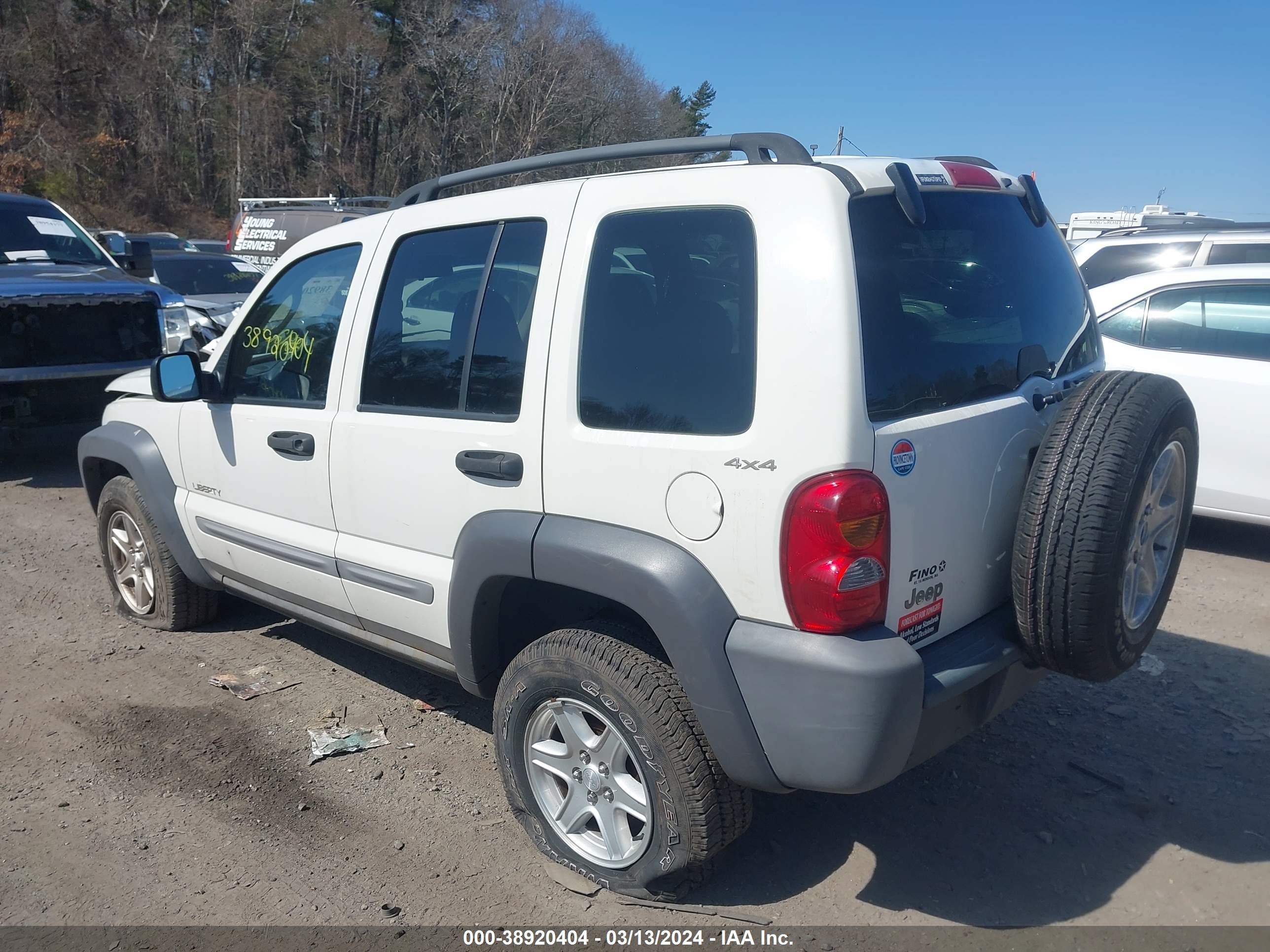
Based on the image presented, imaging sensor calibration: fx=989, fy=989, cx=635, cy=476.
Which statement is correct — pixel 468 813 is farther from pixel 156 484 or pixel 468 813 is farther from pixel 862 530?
pixel 156 484

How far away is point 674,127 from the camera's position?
47.5 metres

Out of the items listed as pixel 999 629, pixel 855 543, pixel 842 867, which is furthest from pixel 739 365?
pixel 842 867

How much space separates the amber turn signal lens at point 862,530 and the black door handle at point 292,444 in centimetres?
209

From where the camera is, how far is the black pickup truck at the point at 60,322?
7.48 metres

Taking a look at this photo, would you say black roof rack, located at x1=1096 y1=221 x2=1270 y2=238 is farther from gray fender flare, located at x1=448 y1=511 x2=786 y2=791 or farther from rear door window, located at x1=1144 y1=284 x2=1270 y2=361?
gray fender flare, located at x1=448 y1=511 x2=786 y2=791

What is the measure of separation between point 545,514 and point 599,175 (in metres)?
1.01

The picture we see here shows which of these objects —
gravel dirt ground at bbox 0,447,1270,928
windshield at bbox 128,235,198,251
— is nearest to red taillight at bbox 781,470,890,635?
gravel dirt ground at bbox 0,447,1270,928

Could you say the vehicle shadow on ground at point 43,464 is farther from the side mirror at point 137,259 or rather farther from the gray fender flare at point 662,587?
the gray fender flare at point 662,587

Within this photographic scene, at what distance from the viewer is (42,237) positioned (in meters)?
8.81

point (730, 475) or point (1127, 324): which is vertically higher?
point (1127, 324)

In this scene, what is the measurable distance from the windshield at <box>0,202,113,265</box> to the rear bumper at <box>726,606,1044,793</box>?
8.55 metres

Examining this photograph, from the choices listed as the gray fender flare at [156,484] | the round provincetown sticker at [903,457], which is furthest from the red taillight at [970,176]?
the gray fender flare at [156,484]

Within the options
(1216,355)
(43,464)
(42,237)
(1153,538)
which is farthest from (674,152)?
(42,237)

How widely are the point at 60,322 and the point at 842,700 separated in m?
7.68
